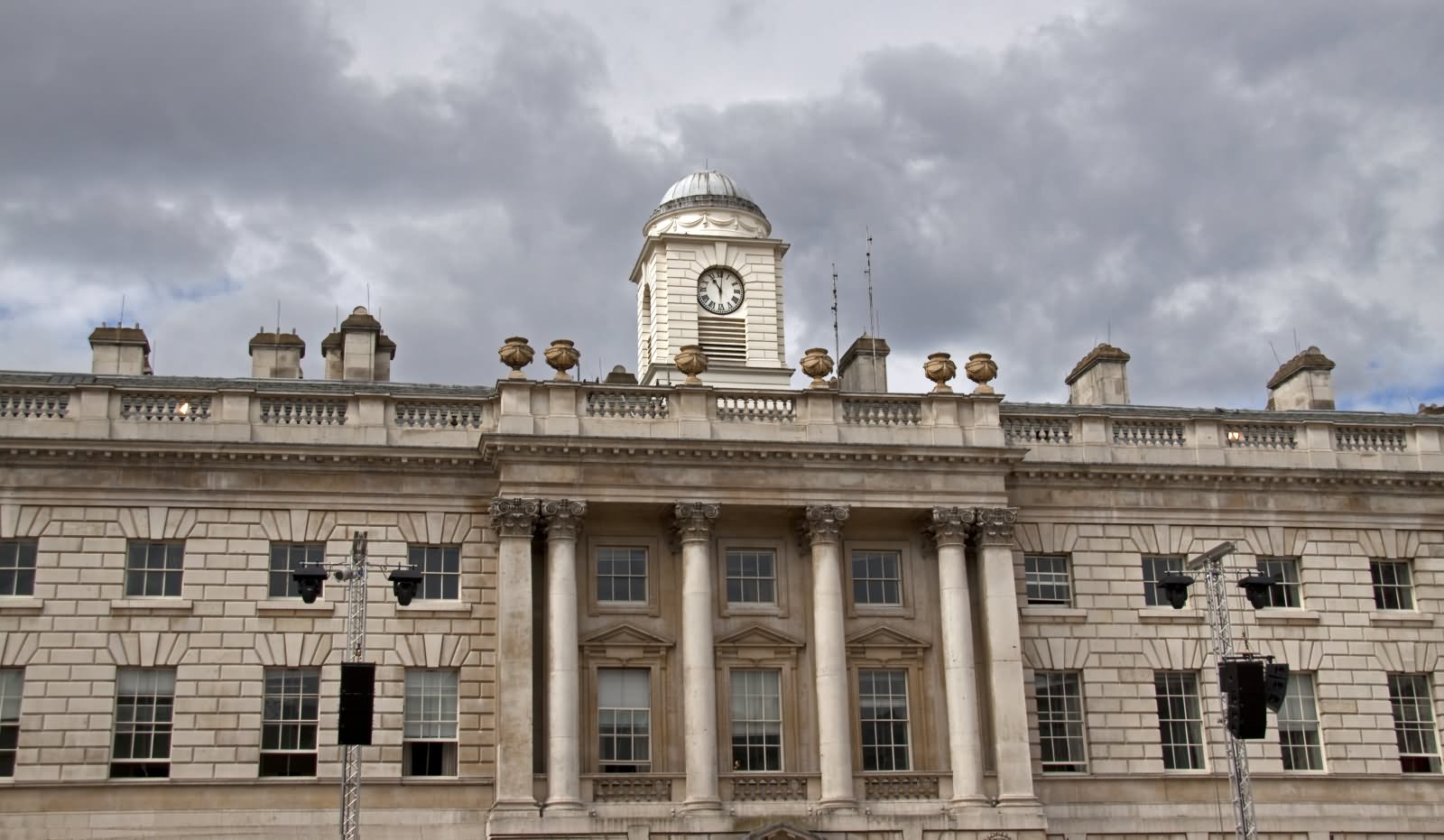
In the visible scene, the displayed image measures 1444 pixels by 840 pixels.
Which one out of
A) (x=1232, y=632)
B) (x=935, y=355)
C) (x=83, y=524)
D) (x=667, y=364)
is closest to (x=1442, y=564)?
(x=1232, y=632)

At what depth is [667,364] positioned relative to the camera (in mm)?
46000

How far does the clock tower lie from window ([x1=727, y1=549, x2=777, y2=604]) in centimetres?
1084

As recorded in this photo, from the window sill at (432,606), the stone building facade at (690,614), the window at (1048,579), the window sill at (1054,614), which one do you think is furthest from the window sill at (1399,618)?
the window sill at (432,606)

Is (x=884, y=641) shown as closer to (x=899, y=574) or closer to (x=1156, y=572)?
(x=899, y=574)

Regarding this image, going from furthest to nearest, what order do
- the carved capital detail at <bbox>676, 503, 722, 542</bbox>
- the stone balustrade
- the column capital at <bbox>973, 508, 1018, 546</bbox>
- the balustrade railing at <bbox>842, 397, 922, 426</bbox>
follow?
the balustrade railing at <bbox>842, 397, 922, 426</bbox>
the column capital at <bbox>973, 508, 1018, 546</bbox>
the carved capital detail at <bbox>676, 503, 722, 542</bbox>
the stone balustrade

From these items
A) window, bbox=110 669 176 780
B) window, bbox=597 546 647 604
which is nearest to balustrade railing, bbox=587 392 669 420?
window, bbox=597 546 647 604

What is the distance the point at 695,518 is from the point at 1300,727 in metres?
13.9

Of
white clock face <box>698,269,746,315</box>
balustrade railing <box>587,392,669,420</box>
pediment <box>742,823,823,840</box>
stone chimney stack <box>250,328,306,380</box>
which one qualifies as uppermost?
white clock face <box>698,269,746,315</box>

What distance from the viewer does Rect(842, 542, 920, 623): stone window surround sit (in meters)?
36.1

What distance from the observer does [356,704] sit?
2709cm

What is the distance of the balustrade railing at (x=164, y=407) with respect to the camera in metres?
34.5

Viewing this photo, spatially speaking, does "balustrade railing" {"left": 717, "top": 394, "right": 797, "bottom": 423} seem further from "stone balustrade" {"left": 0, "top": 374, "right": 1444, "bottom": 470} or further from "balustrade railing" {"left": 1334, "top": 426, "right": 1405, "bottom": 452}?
"balustrade railing" {"left": 1334, "top": 426, "right": 1405, "bottom": 452}

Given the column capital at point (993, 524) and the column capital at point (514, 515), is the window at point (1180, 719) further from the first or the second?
the column capital at point (514, 515)

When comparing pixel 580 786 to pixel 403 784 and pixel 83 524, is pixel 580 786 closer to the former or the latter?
pixel 403 784
